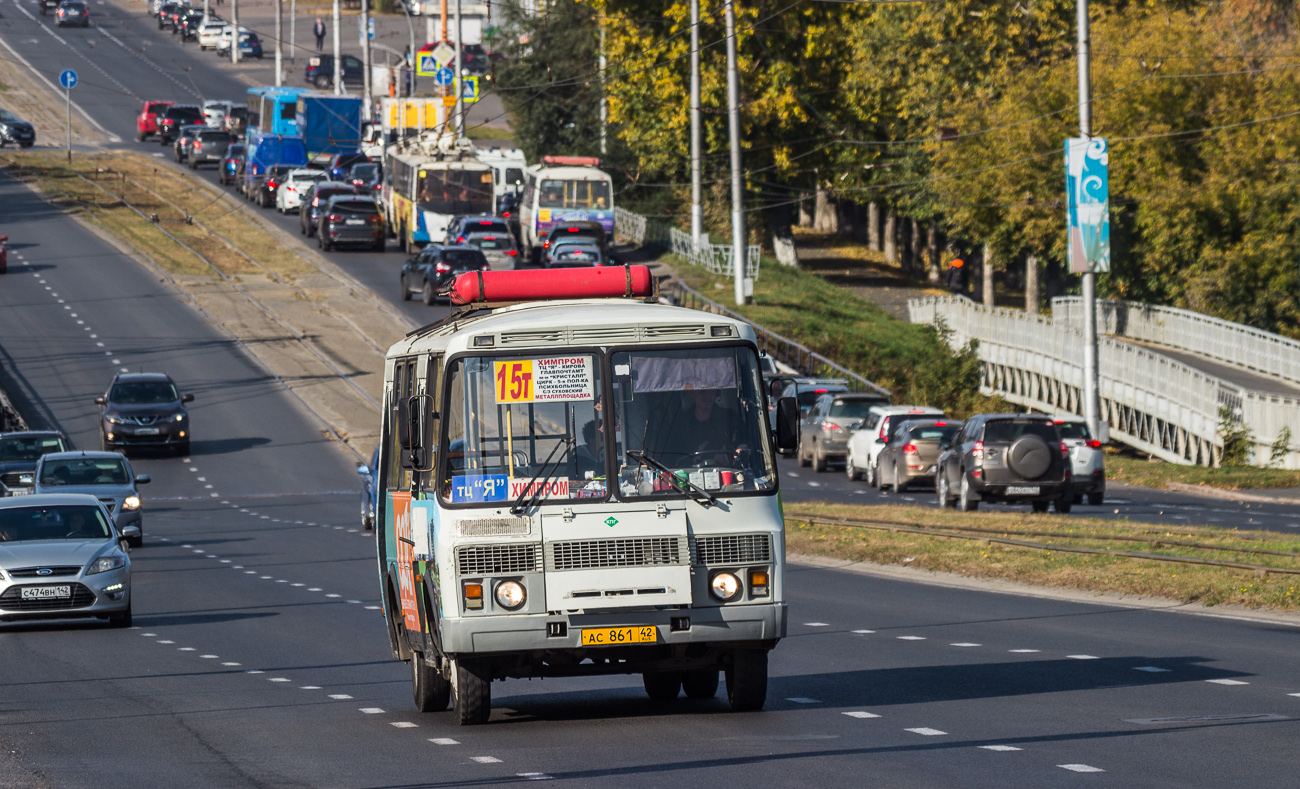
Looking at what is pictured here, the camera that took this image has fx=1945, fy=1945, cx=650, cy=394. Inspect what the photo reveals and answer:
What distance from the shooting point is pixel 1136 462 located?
45500mm

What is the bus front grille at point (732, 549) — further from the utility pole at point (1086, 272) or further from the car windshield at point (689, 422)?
the utility pole at point (1086, 272)

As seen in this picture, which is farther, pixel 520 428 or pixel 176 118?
pixel 176 118

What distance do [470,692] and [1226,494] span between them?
29574 millimetres

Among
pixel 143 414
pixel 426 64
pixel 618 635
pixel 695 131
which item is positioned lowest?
pixel 618 635

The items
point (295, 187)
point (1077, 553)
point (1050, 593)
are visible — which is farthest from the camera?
point (295, 187)

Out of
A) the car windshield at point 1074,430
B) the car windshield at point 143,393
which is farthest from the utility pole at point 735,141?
the car windshield at point 1074,430

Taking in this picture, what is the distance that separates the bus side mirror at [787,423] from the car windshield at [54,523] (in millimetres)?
12225

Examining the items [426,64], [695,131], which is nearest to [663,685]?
[695,131]

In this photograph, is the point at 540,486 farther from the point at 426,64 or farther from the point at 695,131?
the point at 426,64

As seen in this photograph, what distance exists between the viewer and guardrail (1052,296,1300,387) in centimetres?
5262

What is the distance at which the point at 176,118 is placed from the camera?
10031 centimetres

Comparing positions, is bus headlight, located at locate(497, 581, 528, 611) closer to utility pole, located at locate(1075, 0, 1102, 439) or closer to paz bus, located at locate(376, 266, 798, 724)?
paz bus, located at locate(376, 266, 798, 724)

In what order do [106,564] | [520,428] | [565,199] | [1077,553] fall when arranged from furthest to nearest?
[565,199], [1077,553], [106,564], [520,428]

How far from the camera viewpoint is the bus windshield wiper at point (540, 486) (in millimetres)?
11883
